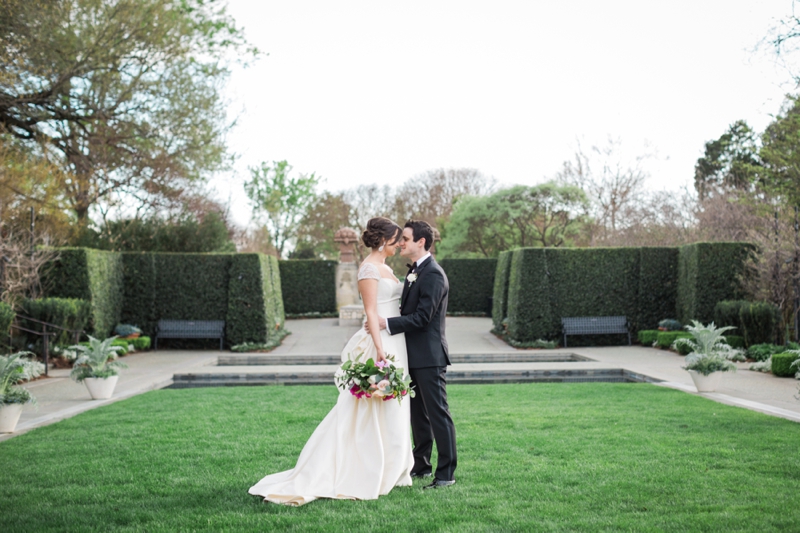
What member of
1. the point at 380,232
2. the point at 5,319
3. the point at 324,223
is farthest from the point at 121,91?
the point at 324,223

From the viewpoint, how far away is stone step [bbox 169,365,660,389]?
426 inches

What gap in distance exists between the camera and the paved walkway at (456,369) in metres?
7.82

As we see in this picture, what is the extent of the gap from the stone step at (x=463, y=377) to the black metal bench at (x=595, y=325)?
15.8 ft

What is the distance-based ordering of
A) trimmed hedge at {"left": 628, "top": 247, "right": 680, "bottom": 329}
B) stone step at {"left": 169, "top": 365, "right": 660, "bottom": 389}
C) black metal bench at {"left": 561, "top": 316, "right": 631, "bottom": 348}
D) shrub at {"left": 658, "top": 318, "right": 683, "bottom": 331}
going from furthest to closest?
1. trimmed hedge at {"left": 628, "top": 247, "right": 680, "bottom": 329}
2. black metal bench at {"left": 561, "top": 316, "right": 631, "bottom": 348}
3. shrub at {"left": 658, "top": 318, "right": 683, "bottom": 331}
4. stone step at {"left": 169, "top": 365, "right": 660, "bottom": 389}

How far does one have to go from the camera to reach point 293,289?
82.3 feet

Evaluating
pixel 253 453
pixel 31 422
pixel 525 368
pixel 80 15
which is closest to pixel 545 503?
pixel 253 453

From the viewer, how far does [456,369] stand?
36.6ft

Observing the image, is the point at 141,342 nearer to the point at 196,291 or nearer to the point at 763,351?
the point at 196,291

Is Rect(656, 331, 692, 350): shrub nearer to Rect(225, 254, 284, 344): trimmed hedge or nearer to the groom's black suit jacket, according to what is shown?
Rect(225, 254, 284, 344): trimmed hedge

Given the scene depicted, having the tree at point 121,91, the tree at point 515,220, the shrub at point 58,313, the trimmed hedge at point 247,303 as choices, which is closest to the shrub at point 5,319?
the shrub at point 58,313

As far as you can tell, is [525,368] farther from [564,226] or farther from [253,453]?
[564,226]

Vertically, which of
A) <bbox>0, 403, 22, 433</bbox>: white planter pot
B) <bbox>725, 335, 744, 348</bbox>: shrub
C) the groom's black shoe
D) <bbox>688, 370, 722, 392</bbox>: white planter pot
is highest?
<bbox>725, 335, 744, 348</bbox>: shrub

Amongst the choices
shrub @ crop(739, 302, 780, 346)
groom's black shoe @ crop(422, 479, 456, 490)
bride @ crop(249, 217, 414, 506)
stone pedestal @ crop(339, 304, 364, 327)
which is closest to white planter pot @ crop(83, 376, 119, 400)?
bride @ crop(249, 217, 414, 506)

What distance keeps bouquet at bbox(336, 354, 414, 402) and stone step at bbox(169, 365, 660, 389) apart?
6.64 m
